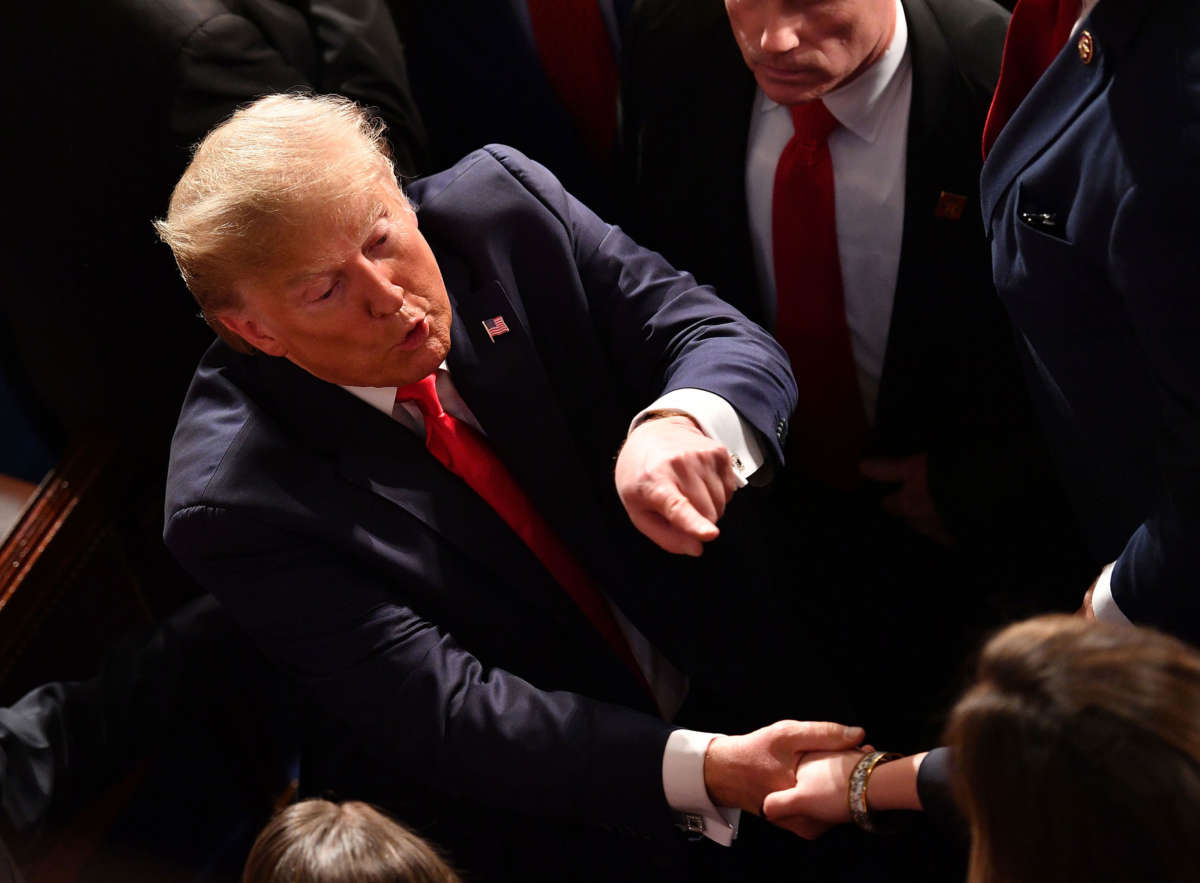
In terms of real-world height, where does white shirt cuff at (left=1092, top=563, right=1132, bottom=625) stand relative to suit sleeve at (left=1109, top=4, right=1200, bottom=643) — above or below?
below

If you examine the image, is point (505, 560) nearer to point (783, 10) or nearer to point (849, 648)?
point (849, 648)

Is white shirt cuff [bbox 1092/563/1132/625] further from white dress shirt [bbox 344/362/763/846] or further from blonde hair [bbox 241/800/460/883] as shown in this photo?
blonde hair [bbox 241/800/460/883]

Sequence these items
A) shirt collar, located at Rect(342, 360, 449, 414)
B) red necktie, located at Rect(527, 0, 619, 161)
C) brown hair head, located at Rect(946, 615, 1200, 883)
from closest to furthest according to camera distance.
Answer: brown hair head, located at Rect(946, 615, 1200, 883), shirt collar, located at Rect(342, 360, 449, 414), red necktie, located at Rect(527, 0, 619, 161)

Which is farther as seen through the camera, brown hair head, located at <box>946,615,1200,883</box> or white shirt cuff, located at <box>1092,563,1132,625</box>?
white shirt cuff, located at <box>1092,563,1132,625</box>

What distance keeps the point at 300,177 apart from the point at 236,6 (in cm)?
62

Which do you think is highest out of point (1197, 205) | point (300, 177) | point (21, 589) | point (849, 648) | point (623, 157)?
point (300, 177)

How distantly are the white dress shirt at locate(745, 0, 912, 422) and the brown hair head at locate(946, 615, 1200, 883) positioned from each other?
3.28ft

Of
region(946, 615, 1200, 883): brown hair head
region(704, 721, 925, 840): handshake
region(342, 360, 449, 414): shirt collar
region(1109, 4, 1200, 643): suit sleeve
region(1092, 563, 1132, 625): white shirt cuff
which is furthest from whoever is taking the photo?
region(342, 360, 449, 414): shirt collar

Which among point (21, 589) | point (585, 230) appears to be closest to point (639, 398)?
point (585, 230)

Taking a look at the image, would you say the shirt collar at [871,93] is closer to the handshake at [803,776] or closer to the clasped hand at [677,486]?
the clasped hand at [677,486]

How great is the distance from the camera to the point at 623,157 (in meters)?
2.07

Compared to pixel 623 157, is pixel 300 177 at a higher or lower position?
higher

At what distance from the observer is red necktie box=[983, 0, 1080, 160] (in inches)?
56.8

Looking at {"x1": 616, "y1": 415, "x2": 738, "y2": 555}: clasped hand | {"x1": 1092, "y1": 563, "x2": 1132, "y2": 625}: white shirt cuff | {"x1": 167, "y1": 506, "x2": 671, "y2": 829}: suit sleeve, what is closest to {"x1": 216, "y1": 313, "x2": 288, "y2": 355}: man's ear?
{"x1": 167, "y1": 506, "x2": 671, "y2": 829}: suit sleeve
